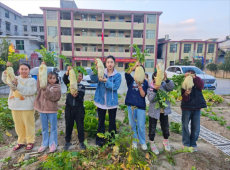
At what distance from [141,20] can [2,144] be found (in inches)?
1251

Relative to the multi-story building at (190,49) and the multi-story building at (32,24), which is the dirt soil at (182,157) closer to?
the multi-story building at (190,49)

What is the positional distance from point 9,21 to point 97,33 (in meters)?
16.8

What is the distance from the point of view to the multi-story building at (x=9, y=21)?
2534 centimetres

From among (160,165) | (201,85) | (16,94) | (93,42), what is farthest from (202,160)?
(93,42)

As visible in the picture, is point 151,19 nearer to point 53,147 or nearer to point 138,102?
point 138,102

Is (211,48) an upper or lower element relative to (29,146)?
upper

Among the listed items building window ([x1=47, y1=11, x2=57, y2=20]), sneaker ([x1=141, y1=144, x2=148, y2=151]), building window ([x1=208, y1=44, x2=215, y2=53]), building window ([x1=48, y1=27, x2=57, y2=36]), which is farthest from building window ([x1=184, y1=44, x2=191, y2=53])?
sneaker ([x1=141, y1=144, x2=148, y2=151])

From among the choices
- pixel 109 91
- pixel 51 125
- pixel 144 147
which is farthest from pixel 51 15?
pixel 144 147

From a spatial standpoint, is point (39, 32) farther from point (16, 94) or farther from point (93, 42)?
point (16, 94)

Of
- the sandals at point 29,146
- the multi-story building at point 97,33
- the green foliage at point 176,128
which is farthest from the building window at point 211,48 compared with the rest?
the sandals at point 29,146

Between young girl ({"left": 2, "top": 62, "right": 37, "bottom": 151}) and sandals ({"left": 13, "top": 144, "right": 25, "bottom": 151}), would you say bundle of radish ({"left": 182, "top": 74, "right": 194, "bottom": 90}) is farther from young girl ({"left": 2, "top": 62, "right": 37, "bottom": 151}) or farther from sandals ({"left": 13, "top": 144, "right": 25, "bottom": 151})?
sandals ({"left": 13, "top": 144, "right": 25, "bottom": 151})

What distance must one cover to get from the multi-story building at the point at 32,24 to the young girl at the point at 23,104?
129ft

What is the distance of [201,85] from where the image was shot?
289 cm

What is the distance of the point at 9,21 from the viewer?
89.3 ft
